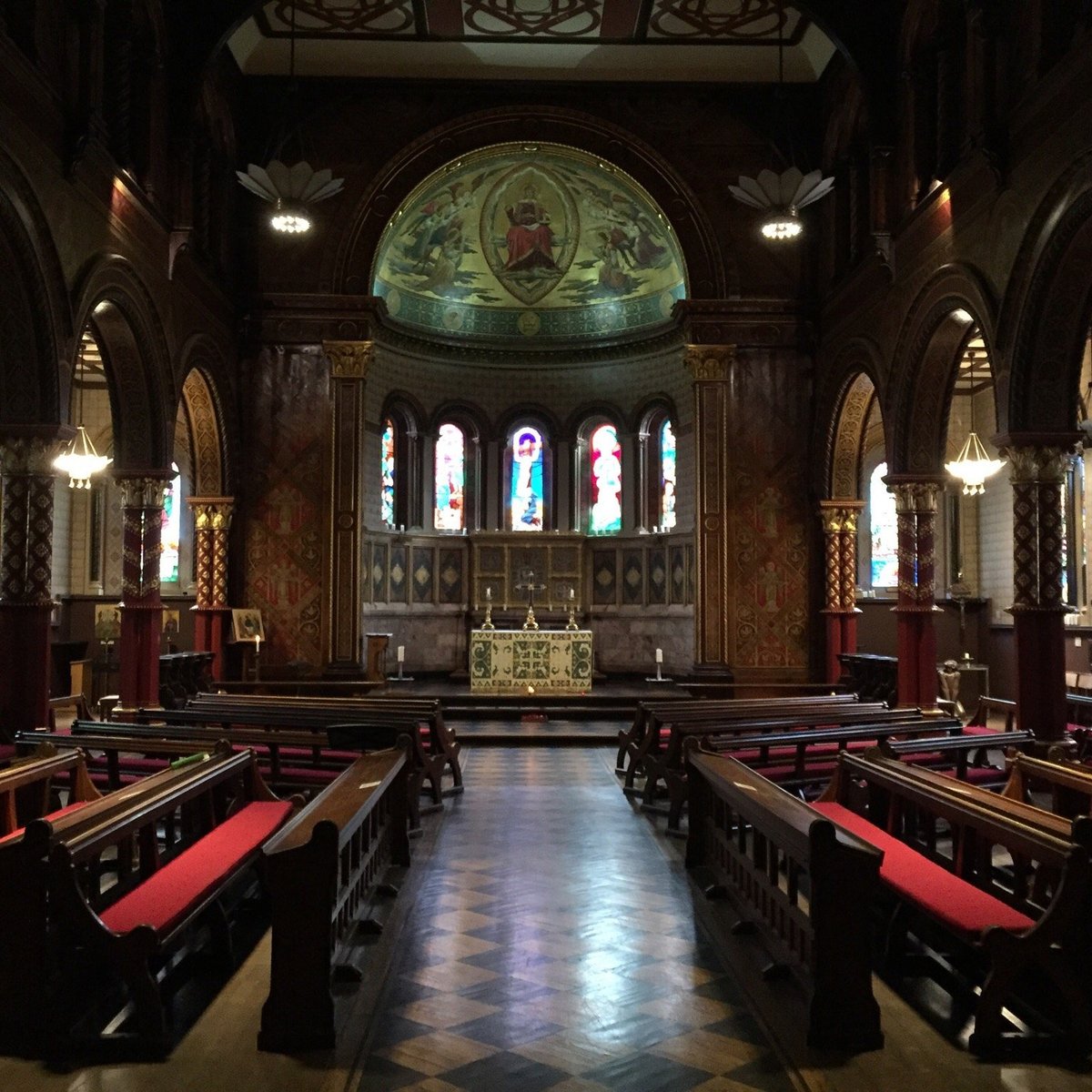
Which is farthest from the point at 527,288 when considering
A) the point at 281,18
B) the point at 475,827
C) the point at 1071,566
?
the point at 475,827

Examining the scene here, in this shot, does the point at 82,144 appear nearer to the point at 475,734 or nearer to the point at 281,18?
the point at 281,18

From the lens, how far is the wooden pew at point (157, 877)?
4.49 m

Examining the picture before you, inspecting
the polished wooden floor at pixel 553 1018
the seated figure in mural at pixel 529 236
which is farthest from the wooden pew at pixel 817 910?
the seated figure in mural at pixel 529 236

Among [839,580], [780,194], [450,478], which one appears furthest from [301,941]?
[450,478]

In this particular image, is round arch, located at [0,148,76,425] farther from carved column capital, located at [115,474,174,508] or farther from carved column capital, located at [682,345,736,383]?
carved column capital, located at [682,345,736,383]

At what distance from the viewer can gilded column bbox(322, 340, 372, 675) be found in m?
18.8

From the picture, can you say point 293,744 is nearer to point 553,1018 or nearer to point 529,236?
point 553,1018

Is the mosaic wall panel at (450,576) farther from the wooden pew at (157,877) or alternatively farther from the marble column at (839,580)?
the wooden pew at (157,877)

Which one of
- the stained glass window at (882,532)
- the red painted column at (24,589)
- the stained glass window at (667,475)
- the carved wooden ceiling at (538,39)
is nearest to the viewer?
the red painted column at (24,589)

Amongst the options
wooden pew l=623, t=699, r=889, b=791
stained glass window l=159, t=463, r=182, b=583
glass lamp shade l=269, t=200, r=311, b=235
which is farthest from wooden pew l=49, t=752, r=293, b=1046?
stained glass window l=159, t=463, r=182, b=583

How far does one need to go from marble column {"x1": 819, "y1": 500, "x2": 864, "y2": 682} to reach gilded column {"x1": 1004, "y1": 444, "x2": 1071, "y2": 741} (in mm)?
6942

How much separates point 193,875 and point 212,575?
13505 millimetres

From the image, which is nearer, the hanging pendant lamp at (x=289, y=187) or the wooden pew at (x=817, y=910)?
the wooden pew at (x=817, y=910)

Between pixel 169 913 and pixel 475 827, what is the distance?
4544 mm
